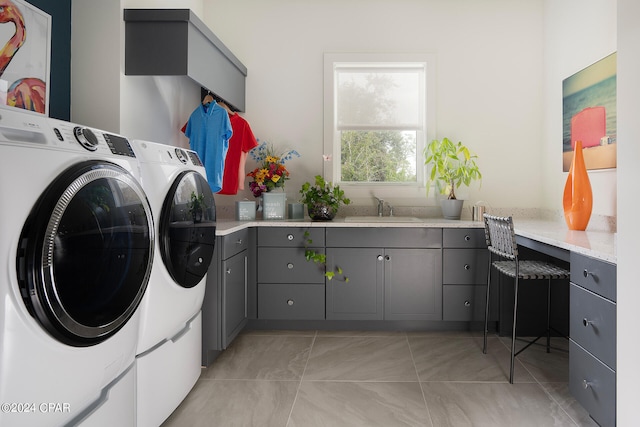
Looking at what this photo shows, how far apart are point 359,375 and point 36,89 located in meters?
2.15

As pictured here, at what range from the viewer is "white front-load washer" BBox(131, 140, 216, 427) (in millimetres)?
1701

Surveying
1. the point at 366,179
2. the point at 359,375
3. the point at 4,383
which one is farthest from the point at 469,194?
the point at 4,383

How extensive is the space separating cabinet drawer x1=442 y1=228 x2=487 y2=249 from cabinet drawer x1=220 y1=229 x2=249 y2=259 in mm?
1425

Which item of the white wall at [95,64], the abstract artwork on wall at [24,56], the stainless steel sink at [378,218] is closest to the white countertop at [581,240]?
the stainless steel sink at [378,218]

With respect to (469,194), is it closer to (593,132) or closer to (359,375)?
(593,132)

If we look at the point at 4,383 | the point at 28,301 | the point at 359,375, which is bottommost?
the point at 359,375

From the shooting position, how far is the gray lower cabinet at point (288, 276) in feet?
10.3

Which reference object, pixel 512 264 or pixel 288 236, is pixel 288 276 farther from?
pixel 512 264

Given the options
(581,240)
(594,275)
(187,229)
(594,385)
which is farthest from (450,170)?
(187,229)

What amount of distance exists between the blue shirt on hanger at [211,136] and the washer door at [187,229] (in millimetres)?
755

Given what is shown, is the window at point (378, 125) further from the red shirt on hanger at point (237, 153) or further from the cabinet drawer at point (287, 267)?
the cabinet drawer at point (287, 267)

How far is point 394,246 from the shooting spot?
3119 mm

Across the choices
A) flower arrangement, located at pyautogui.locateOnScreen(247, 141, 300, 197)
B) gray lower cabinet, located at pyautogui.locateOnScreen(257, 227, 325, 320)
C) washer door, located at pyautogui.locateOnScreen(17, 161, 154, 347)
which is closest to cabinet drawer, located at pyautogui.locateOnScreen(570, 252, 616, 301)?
gray lower cabinet, located at pyautogui.locateOnScreen(257, 227, 325, 320)

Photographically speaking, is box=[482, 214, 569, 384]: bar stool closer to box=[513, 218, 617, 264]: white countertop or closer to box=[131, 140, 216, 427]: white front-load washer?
box=[513, 218, 617, 264]: white countertop
